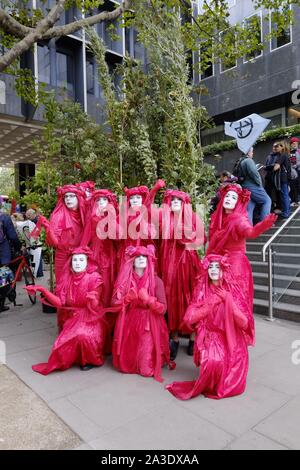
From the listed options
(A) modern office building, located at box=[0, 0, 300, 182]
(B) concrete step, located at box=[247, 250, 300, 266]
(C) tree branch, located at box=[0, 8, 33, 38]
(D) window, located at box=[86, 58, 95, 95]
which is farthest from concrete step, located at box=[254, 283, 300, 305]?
(D) window, located at box=[86, 58, 95, 95]

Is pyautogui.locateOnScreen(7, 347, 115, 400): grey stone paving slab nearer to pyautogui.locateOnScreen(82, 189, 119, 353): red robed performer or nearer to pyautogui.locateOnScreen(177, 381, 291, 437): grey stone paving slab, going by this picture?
pyautogui.locateOnScreen(82, 189, 119, 353): red robed performer

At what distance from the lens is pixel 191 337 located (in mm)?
4070

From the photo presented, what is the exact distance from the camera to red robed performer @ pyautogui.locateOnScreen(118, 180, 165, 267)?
385 cm

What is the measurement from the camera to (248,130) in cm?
633

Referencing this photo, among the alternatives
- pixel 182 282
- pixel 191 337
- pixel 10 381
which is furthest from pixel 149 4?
pixel 10 381

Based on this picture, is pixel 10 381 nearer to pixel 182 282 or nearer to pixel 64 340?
pixel 64 340

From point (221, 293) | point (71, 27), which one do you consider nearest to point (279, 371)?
point (221, 293)

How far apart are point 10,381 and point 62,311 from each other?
966 millimetres

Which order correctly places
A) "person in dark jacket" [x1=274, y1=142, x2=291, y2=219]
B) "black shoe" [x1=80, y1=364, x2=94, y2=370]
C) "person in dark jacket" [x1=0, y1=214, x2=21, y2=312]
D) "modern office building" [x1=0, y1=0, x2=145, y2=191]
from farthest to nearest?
"modern office building" [x1=0, y1=0, x2=145, y2=191] < "person in dark jacket" [x1=274, y1=142, x2=291, y2=219] < "person in dark jacket" [x1=0, y1=214, x2=21, y2=312] < "black shoe" [x1=80, y1=364, x2=94, y2=370]

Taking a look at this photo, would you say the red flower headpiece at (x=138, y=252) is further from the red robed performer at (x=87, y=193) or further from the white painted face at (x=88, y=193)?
the white painted face at (x=88, y=193)

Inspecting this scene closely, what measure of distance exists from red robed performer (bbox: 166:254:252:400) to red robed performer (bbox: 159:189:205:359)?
699mm

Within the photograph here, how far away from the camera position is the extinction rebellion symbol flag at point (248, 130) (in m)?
6.13

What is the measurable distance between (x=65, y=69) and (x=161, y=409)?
16043 millimetres

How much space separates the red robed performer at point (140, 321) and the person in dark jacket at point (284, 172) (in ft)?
14.8
